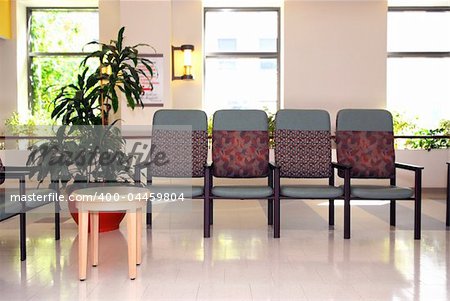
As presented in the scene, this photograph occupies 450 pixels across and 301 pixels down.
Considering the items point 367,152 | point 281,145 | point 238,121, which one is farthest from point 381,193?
point 238,121

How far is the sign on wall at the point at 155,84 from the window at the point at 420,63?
3.56 m

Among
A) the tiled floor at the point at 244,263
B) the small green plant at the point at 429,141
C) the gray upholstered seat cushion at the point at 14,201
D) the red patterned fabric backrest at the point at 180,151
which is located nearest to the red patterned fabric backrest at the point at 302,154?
the tiled floor at the point at 244,263

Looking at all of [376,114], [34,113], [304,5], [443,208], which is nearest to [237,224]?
[376,114]

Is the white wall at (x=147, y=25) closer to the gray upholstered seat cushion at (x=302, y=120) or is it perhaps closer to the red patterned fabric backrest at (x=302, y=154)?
the gray upholstered seat cushion at (x=302, y=120)

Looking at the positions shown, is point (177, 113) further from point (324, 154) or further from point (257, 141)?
point (324, 154)

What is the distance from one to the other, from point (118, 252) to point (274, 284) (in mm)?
1426

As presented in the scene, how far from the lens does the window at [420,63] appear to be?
8125 mm

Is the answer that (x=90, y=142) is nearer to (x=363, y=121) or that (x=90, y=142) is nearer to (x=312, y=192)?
(x=312, y=192)

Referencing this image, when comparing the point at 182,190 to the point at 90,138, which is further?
the point at 90,138

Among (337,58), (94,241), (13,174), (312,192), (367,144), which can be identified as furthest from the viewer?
(337,58)

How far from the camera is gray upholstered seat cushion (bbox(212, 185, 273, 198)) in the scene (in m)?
4.74

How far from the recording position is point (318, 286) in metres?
3.32

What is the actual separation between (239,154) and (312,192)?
2.72ft

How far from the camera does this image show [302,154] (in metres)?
5.18
